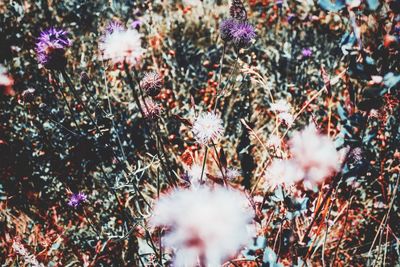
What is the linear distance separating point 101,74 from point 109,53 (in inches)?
65.1

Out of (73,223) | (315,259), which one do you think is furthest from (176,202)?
(73,223)

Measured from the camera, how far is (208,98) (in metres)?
2.33

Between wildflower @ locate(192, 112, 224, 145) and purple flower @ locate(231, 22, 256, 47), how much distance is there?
0.93 feet

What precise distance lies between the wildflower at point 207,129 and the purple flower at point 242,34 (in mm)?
284

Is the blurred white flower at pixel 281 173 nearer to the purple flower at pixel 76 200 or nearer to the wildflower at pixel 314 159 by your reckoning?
the wildflower at pixel 314 159

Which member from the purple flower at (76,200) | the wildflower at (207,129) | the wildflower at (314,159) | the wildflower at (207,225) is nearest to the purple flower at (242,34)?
the wildflower at (207,129)

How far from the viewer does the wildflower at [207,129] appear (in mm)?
861

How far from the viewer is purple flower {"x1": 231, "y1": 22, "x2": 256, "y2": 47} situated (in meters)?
1.07

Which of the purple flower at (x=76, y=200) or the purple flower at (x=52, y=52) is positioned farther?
the purple flower at (x=76, y=200)

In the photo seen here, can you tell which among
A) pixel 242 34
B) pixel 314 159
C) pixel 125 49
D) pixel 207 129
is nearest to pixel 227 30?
pixel 242 34

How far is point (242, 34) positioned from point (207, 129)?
36 cm

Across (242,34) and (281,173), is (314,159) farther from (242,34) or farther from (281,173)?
(242,34)

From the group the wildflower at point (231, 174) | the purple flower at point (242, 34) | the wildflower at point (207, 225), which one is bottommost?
the wildflower at point (207, 225)

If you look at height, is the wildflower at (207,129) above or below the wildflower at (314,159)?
above
